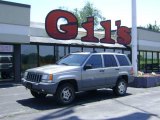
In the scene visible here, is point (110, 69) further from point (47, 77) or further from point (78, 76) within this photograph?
point (47, 77)

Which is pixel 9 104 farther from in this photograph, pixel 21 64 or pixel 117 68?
pixel 21 64

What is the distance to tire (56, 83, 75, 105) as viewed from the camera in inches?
408

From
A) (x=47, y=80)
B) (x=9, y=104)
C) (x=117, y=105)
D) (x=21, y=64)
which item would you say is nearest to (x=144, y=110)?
(x=117, y=105)

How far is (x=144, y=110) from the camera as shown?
32.2 ft

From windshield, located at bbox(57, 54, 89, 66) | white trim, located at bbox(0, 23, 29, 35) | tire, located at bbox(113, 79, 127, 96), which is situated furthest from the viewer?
white trim, located at bbox(0, 23, 29, 35)

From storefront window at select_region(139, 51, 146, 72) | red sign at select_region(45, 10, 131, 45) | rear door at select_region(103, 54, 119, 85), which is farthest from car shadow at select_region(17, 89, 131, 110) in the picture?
storefront window at select_region(139, 51, 146, 72)

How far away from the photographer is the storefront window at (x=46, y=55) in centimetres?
2044

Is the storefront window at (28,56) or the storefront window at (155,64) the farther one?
the storefront window at (155,64)

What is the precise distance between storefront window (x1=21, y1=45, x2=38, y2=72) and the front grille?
859 cm

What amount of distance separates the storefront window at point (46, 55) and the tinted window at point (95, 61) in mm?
8906

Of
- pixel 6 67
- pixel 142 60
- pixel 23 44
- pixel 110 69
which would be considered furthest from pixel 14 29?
pixel 142 60

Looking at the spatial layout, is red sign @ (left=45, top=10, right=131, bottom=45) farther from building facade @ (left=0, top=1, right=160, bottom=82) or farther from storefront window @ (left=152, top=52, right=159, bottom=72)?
storefront window @ (left=152, top=52, right=159, bottom=72)

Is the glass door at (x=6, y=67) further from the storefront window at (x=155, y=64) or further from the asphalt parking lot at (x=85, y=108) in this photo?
the storefront window at (x=155, y=64)

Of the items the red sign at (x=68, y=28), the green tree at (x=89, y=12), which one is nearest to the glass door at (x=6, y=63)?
the red sign at (x=68, y=28)
